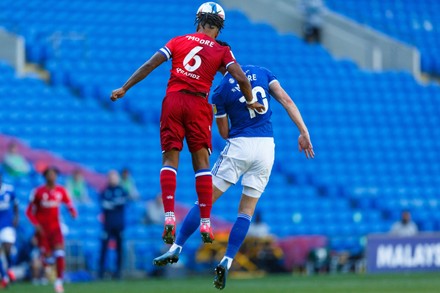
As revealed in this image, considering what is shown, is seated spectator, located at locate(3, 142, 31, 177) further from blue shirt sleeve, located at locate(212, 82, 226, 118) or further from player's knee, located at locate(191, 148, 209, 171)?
player's knee, located at locate(191, 148, 209, 171)

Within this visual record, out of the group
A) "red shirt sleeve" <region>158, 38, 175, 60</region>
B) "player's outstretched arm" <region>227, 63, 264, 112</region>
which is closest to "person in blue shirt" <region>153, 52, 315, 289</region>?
"player's outstretched arm" <region>227, 63, 264, 112</region>

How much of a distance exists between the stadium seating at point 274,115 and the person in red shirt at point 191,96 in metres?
12.1

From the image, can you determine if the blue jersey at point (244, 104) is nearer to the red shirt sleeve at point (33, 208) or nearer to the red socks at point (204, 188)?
the red socks at point (204, 188)

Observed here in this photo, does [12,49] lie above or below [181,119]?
above

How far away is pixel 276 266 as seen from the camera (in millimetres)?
22719

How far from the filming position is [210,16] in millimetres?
11398

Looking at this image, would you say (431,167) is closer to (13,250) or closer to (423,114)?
(423,114)

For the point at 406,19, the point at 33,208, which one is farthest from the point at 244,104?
the point at 406,19

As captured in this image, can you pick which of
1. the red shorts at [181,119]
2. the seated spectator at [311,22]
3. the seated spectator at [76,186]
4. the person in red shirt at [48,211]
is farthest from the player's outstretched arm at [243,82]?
the seated spectator at [311,22]

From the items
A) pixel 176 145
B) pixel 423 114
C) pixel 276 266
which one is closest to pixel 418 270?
pixel 276 266

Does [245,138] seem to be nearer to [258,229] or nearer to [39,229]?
[39,229]

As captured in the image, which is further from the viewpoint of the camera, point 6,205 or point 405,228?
point 405,228

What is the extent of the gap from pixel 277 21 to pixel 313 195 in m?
7.42

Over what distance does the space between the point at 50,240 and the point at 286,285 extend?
163 inches
